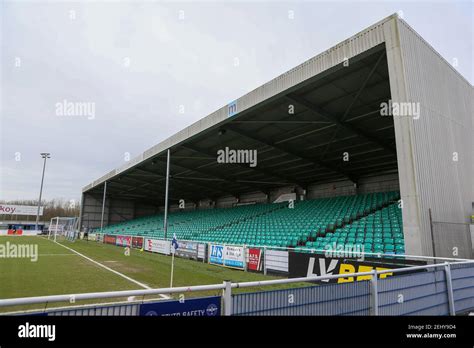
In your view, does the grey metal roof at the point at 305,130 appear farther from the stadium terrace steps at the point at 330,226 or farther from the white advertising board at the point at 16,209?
the white advertising board at the point at 16,209

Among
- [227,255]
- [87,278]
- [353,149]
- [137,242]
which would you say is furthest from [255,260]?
[137,242]

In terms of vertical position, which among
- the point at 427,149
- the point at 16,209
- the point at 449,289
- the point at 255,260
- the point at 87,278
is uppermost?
the point at 16,209

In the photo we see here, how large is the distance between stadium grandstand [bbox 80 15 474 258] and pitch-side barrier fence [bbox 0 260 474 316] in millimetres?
1856

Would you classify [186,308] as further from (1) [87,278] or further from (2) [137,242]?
(2) [137,242]

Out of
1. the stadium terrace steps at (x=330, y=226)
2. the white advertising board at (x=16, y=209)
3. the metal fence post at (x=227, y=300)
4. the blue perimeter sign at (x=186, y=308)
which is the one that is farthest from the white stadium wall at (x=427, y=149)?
the white advertising board at (x=16, y=209)

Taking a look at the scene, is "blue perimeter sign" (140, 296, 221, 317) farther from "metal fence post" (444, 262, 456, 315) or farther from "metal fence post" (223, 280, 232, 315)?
"metal fence post" (444, 262, 456, 315)

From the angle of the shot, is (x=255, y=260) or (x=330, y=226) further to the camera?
(x=330, y=226)

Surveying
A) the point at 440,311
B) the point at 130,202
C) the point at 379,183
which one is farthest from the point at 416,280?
the point at 130,202

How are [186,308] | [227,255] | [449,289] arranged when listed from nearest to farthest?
[186,308] → [449,289] → [227,255]

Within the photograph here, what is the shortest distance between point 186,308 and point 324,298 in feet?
6.91

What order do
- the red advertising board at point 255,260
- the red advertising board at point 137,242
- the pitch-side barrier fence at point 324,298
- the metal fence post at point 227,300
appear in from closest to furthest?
the pitch-side barrier fence at point 324,298 → the metal fence post at point 227,300 → the red advertising board at point 255,260 → the red advertising board at point 137,242

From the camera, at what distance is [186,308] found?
3211 mm

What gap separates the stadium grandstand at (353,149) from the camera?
8.93m
